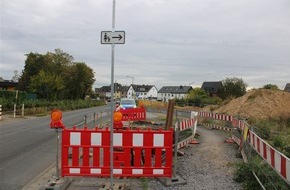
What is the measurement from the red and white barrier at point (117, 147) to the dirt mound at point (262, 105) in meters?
25.7

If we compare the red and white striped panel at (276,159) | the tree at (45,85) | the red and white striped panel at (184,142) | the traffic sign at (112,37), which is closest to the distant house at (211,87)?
the tree at (45,85)

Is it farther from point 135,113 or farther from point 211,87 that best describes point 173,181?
point 211,87

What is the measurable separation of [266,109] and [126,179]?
2925 centimetres

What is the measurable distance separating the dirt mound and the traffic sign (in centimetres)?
2705

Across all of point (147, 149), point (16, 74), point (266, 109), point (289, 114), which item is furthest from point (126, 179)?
point (16, 74)

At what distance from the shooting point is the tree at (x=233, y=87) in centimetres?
9853

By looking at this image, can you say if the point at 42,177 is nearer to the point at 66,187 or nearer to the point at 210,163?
the point at 66,187

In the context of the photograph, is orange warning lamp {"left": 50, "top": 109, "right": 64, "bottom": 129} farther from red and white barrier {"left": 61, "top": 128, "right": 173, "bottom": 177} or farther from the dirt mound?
the dirt mound

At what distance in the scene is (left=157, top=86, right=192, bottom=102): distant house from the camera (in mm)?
153375

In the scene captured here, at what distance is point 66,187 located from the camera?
7.84 metres

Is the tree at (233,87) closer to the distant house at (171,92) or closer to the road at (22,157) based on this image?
the distant house at (171,92)

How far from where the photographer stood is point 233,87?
99312mm

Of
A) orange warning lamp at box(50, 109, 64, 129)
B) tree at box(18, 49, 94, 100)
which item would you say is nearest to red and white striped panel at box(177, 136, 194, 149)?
orange warning lamp at box(50, 109, 64, 129)

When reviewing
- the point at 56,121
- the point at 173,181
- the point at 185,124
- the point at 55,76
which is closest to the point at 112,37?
the point at 56,121
